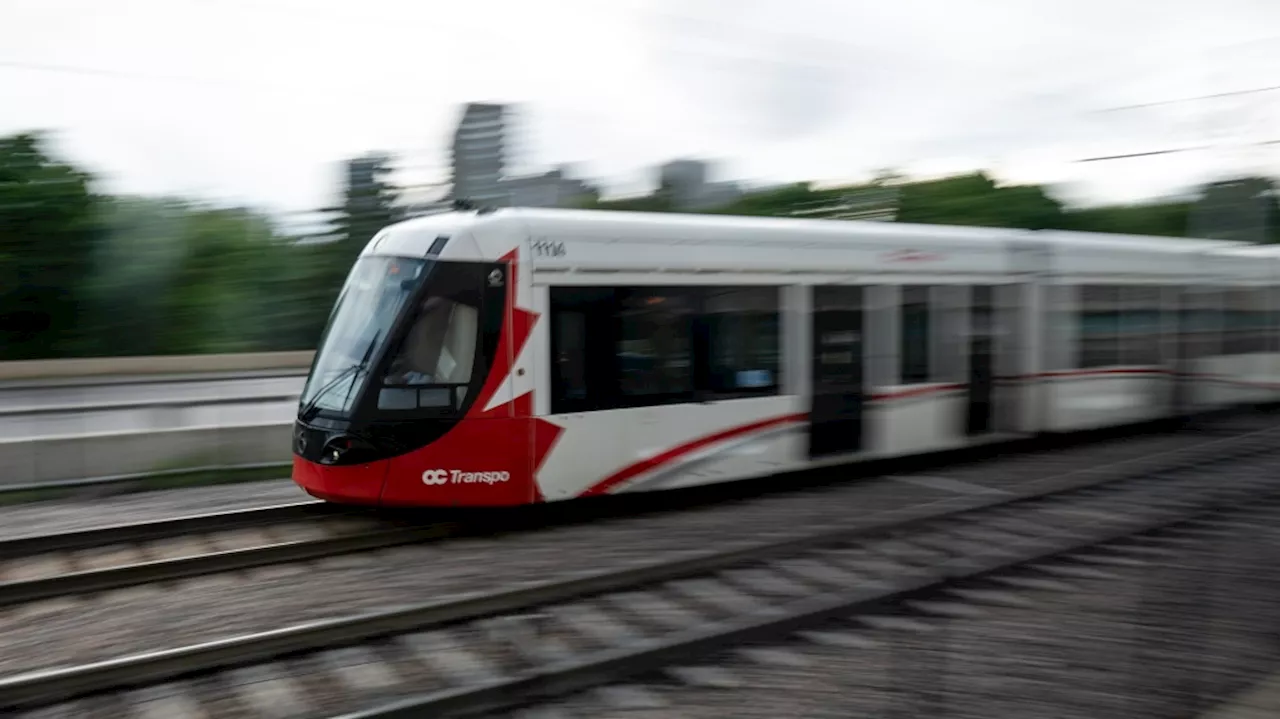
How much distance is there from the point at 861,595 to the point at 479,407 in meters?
3.52

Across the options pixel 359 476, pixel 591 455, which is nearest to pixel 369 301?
pixel 359 476

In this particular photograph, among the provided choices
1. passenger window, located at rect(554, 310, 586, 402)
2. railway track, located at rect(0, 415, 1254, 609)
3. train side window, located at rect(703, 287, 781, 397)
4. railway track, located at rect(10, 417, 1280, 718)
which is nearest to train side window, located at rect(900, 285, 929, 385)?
train side window, located at rect(703, 287, 781, 397)

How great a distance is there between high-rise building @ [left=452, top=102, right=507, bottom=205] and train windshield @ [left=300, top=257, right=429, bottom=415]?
1316 cm

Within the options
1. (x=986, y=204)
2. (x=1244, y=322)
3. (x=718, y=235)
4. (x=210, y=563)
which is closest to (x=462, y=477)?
(x=210, y=563)

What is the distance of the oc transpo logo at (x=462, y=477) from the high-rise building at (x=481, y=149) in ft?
46.1

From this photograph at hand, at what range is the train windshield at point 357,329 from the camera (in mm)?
8820

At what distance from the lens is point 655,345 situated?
9977 millimetres

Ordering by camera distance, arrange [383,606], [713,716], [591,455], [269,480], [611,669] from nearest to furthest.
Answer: [713,716], [611,669], [383,606], [591,455], [269,480]

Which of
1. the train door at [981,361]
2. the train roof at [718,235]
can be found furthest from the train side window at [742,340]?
the train door at [981,361]

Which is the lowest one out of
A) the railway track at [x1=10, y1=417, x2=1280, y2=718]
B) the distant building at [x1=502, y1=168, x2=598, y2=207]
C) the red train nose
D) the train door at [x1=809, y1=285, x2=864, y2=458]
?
the railway track at [x1=10, y1=417, x2=1280, y2=718]

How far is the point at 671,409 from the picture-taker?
10109 millimetres

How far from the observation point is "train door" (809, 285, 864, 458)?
11.3 m

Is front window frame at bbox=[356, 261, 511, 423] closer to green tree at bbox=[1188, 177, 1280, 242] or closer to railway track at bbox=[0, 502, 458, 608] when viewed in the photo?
railway track at bbox=[0, 502, 458, 608]

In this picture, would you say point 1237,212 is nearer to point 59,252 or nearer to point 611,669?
point 611,669
